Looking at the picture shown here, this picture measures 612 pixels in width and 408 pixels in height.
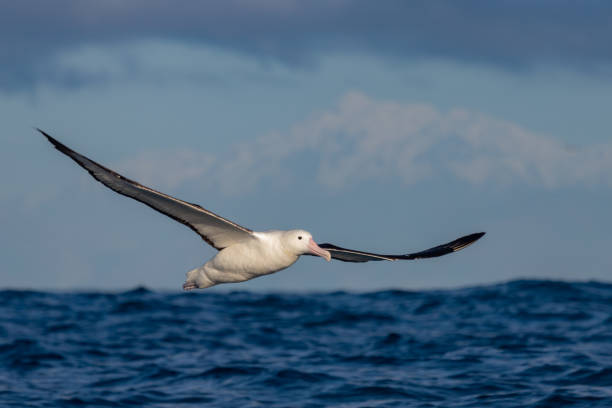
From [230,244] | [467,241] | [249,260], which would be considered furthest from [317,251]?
[467,241]

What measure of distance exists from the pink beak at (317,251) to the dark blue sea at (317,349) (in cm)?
724

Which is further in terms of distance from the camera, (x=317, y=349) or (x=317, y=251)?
(x=317, y=349)

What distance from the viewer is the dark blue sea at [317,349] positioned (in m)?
20.7

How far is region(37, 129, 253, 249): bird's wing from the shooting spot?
11.8m

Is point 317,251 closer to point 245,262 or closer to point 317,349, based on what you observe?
point 245,262

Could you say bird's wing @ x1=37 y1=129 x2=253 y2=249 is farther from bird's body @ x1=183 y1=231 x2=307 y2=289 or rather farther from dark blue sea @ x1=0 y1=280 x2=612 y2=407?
dark blue sea @ x1=0 y1=280 x2=612 y2=407

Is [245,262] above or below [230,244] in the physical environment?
below

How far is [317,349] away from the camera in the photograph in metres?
26.9

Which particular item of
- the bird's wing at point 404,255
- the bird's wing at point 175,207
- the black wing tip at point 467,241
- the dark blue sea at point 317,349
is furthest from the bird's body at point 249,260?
the dark blue sea at point 317,349

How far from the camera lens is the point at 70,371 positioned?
25.3m

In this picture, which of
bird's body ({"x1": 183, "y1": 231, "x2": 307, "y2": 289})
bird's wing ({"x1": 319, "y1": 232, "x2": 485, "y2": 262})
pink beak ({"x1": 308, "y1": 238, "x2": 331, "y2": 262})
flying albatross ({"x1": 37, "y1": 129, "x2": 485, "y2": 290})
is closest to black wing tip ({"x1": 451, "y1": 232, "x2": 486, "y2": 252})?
bird's wing ({"x1": 319, "y1": 232, "x2": 485, "y2": 262})

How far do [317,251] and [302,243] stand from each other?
0.87 feet

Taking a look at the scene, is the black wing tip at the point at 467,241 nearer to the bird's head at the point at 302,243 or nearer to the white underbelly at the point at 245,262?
the bird's head at the point at 302,243

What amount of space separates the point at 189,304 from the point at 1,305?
838 centimetres
